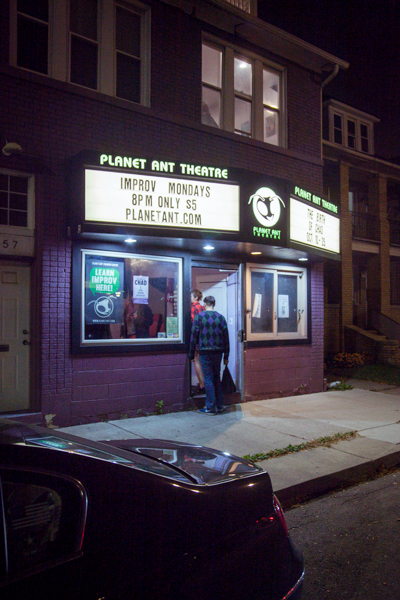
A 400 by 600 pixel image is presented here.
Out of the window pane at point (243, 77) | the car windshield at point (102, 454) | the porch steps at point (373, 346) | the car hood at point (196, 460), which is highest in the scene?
the window pane at point (243, 77)

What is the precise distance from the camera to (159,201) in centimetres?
746

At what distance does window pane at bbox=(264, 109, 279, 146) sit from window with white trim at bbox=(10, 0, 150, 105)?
3.25m

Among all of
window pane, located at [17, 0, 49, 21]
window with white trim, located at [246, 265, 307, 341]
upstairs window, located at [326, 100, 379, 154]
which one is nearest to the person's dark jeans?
window with white trim, located at [246, 265, 307, 341]

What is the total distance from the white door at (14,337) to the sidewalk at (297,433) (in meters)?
0.92

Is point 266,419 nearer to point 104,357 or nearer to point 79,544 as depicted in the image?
point 104,357

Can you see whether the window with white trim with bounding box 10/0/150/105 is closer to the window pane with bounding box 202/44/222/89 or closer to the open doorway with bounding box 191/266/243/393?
the window pane with bounding box 202/44/222/89

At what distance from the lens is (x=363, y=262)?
21641 mm

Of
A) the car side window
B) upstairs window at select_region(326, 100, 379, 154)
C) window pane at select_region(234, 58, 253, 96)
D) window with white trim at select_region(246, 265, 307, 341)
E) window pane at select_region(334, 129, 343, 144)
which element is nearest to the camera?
the car side window

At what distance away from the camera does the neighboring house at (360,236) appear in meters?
18.9

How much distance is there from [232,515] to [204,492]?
0.58 ft

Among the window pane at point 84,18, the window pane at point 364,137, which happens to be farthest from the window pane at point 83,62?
the window pane at point 364,137

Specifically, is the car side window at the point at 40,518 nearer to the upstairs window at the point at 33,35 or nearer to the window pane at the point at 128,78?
the upstairs window at the point at 33,35

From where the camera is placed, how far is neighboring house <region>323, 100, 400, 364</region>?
1891 cm

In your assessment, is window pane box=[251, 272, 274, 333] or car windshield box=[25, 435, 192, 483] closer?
car windshield box=[25, 435, 192, 483]
